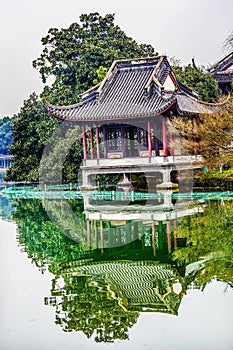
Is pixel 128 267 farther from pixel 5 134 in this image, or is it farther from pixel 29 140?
pixel 5 134

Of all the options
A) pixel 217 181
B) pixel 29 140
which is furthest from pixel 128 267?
pixel 29 140

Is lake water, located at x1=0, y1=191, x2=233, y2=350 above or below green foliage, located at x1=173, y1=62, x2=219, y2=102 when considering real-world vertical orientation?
below

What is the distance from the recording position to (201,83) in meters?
26.9

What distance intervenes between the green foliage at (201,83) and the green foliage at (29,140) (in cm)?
612

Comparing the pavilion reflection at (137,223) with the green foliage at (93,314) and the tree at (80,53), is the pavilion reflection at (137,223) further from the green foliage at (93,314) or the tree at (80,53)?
the tree at (80,53)

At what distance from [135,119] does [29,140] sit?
7.33 meters

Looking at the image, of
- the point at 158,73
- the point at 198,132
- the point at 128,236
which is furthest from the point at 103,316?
the point at 158,73

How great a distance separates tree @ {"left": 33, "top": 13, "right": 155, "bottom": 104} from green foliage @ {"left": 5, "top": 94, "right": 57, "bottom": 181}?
99cm

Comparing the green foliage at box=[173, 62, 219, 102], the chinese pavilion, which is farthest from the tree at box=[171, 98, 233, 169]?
the green foliage at box=[173, 62, 219, 102]

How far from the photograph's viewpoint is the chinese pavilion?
1998 centimetres

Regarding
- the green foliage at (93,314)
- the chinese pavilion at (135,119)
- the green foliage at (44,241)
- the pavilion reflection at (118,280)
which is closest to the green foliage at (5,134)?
the chinese pavilion at (135,119)

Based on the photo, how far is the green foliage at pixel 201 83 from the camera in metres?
26.9

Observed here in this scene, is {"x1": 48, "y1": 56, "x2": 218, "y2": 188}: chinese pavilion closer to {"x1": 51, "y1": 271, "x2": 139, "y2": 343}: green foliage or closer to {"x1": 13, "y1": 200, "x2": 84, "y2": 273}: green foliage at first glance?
{"x1": 13, "y1": 200, "x2": 84, "y2": 273}: green foliage

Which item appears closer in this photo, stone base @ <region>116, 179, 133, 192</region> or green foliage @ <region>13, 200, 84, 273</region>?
green foliage @ <region>13, 200, 84, 273</region>
